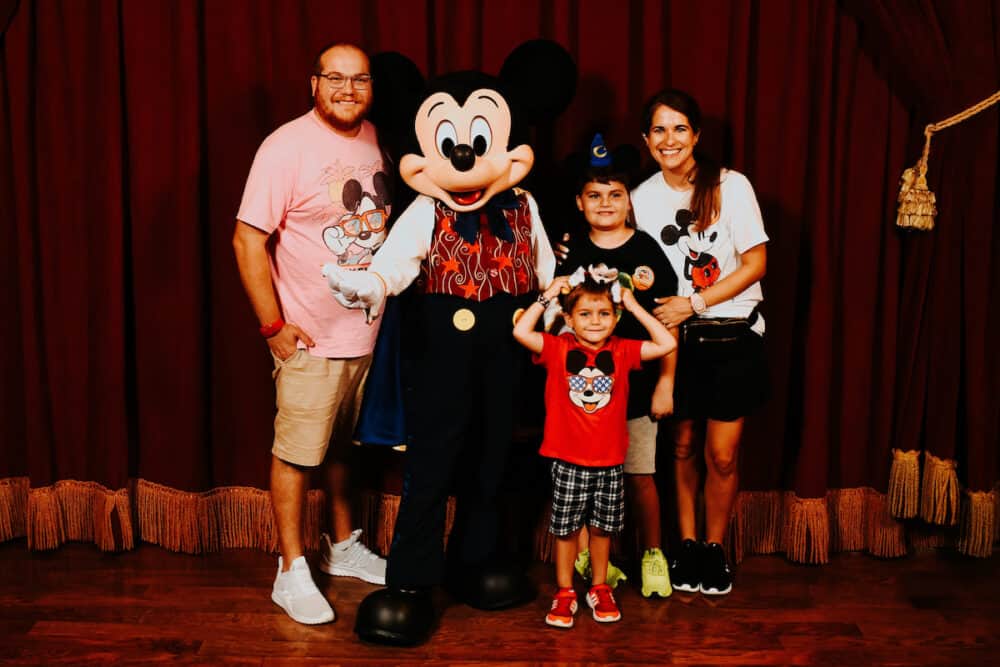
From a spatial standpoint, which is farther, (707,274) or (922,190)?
(922,190)

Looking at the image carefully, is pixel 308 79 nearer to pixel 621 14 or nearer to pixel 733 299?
pixel 621 14

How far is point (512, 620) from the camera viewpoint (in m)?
2.68

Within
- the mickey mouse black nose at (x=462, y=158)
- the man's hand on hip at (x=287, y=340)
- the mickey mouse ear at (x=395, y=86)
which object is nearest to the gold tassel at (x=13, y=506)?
the man's hand on hip at (x=287, y=340)

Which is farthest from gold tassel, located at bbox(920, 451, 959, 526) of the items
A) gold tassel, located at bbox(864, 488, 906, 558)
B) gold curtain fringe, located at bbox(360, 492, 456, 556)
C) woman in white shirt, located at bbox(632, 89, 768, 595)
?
gold curtain fringe, located at bbox(360, 492, 456, 556)

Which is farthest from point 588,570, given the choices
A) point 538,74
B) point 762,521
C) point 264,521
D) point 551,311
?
point 538,74

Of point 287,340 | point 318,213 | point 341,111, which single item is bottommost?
point 287,340

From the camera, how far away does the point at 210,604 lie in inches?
109

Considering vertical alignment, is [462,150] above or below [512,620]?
above

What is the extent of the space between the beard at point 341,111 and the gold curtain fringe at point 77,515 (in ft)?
4.25

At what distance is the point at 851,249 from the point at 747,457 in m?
0.68

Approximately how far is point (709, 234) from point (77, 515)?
6.67 feet

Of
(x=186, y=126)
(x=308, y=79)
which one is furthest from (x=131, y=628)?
(x=308, y=79)

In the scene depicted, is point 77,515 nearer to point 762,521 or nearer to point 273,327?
point 273,327

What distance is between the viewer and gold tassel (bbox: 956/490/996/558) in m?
2.98
